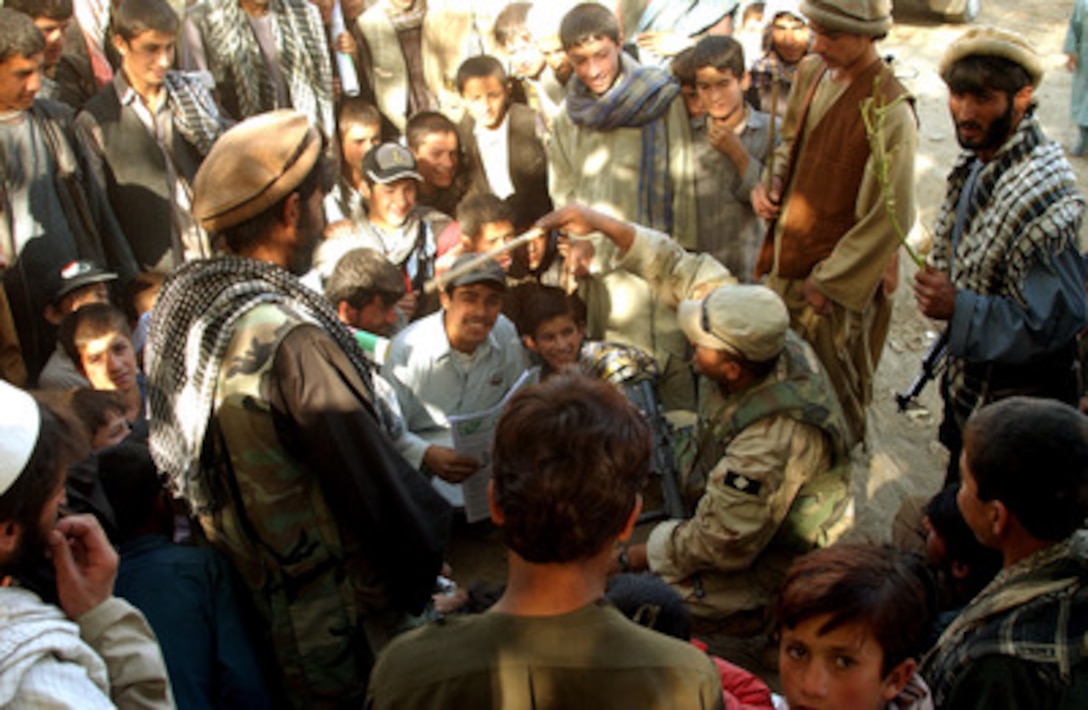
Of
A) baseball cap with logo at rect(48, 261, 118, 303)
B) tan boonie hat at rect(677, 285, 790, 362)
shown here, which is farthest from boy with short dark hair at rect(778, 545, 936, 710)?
baseball cap with logo at rect(48, 261, 118, 303)

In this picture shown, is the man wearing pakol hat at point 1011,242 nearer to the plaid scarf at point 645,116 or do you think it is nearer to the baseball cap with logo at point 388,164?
the plaid scarf at point 645,116

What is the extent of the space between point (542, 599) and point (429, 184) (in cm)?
435

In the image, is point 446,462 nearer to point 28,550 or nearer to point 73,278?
point 28,550

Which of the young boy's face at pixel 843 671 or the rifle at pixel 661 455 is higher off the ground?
the young boy's face at pixel 843 671

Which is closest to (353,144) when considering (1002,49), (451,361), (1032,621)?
(451,361)

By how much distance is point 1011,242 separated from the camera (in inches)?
126

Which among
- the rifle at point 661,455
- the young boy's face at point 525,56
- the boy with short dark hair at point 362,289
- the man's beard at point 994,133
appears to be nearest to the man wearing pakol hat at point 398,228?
the boy with short dark hair at point 362,289

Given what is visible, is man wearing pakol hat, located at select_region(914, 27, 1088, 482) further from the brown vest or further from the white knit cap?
the white knit cap

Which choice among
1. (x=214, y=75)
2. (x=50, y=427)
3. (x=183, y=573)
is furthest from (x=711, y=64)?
(x=50, y=427)

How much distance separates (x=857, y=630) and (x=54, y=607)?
157cm

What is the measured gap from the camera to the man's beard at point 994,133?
3.21 metres

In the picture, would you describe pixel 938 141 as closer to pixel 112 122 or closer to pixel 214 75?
pixel 214 75

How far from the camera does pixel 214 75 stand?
5.67 meters

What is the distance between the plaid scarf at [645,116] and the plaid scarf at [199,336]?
2.73m
